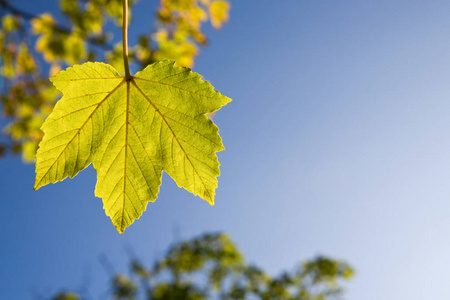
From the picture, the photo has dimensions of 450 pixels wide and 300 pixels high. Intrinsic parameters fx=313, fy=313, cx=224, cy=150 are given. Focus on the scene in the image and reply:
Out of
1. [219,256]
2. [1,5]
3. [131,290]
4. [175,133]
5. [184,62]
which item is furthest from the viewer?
[131,290]

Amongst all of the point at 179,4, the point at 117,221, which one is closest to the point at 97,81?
the point at 117,221

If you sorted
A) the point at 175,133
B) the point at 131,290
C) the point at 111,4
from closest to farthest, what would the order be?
the point at 175,133
the point at 111,4
the point at 131,290

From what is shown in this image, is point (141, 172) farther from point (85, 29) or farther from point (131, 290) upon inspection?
point (131, 290)

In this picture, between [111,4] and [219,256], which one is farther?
[219,256]

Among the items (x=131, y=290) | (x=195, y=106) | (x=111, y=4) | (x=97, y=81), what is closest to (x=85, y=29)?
(x=111, y=4)

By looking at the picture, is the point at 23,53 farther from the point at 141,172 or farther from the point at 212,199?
the point at 212,199

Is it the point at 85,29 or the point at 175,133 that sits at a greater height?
the point at 85,29

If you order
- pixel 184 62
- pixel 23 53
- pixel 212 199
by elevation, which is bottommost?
pixel 212 199
